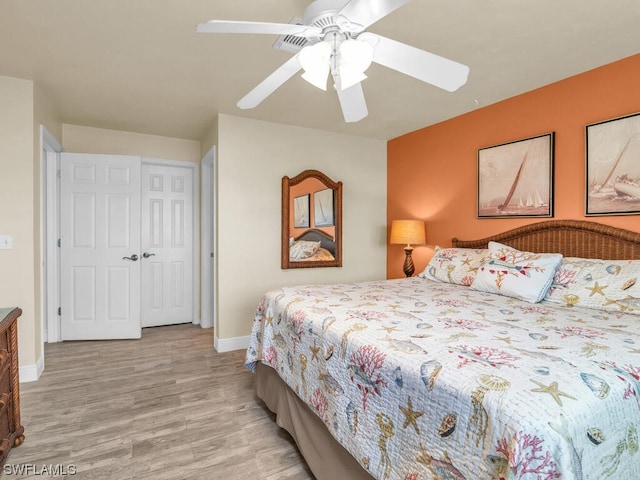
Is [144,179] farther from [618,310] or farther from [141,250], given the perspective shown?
[618,310]

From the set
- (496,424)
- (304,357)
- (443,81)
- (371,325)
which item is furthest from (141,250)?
(496,424)

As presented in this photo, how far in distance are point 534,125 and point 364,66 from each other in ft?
6.81

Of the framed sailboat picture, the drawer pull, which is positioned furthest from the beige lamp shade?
the drawer pull

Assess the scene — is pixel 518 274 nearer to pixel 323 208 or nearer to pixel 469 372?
pixel 469 372

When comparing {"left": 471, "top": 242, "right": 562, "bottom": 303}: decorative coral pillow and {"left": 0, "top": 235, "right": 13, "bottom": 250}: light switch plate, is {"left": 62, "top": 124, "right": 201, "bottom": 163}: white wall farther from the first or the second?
{"left": 471, "top": 242, "right": 562, "bottom": 303}: decorative coral pillow

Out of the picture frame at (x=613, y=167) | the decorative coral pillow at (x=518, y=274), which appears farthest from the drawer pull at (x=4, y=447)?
the picture frame at (x=613, y=167)

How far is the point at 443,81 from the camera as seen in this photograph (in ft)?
5.05

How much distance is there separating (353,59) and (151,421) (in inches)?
93.9

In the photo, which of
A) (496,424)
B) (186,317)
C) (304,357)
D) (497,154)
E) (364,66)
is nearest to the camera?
(496,424)

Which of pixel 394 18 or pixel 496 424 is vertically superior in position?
pixel 394 18

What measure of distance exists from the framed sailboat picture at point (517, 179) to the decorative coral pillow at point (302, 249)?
1768 mm

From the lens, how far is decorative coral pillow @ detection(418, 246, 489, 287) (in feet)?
9.07

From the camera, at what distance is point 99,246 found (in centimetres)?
373

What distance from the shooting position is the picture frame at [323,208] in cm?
390
